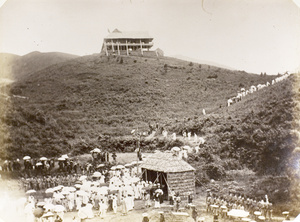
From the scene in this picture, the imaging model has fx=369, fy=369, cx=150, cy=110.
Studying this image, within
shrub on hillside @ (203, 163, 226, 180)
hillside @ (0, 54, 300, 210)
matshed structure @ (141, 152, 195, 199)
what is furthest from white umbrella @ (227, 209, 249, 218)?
matshed structure @ (141, 152, 195, 199)

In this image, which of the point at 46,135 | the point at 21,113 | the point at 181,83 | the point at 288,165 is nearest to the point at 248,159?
the point at 288,165

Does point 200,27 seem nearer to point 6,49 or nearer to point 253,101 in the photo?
point 253,101

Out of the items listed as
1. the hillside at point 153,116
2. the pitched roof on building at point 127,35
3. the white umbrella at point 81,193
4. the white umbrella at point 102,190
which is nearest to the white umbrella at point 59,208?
the white umbrella at point 81,193

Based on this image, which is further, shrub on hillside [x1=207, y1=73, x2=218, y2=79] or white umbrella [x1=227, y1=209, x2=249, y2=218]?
shrub on hillside [x1=207, y1=73, x2=218, y2=79]

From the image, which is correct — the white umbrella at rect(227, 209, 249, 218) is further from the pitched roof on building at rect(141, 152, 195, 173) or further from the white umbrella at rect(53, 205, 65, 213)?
the white umbrella at rect(53, 205, 65, 213)

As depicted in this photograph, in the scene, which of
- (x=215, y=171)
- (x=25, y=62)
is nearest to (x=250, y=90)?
(x=215, y=171)

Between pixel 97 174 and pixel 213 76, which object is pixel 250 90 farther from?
pixel 97 174

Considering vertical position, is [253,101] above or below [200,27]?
below
